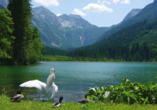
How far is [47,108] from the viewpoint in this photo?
8.63 m

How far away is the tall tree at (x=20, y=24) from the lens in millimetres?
61375

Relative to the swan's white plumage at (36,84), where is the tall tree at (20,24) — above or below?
above

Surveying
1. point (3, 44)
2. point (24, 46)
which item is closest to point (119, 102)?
point (3, 44)

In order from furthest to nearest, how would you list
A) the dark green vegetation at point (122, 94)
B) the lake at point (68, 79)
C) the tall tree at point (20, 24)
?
the tall tree at point (20, 24)
the lake at point (68, 79)
the dark green vegetation at point (122, 94)

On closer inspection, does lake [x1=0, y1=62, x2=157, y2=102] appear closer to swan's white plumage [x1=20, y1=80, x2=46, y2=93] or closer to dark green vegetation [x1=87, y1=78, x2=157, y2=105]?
swan's white plumage [x1=20, y1=80, x2=46, y2=93]

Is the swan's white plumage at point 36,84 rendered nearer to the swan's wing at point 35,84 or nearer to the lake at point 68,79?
the swan's wing at point 35,84

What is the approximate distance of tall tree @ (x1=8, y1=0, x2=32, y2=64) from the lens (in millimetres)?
61375

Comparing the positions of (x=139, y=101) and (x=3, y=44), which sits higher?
(x=3, y=44)

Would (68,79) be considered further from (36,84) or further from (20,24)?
(20,24)

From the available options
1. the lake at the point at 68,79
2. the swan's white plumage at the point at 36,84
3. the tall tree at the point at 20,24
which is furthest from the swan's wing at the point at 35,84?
the tall tree at the point at 20,24

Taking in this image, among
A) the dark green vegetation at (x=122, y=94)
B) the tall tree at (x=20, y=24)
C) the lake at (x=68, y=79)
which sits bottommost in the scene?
the lake at (x=68, y=79)

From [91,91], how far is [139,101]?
3.03 metres

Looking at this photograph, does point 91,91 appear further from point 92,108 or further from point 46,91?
point 46,91

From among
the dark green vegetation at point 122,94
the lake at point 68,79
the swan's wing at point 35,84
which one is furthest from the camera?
the lake at point 68,79
